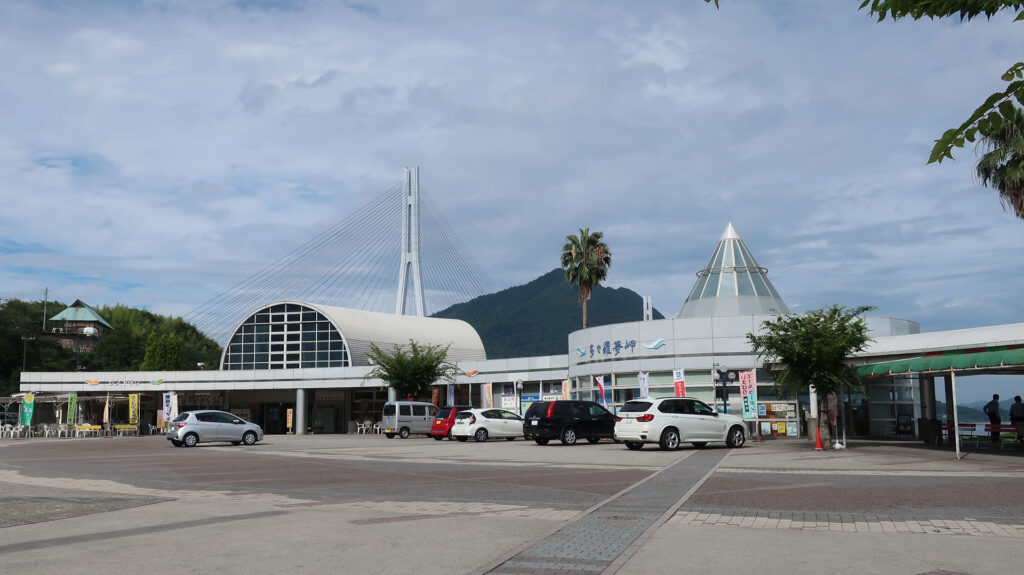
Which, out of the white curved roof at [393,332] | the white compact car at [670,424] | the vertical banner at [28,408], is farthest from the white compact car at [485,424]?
the vertical banner at [28,408]

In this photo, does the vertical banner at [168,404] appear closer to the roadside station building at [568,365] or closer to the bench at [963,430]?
the roadside station building at [568,365]

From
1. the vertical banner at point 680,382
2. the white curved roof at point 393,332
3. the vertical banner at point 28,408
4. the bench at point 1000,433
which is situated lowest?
the bench at point 1000,433

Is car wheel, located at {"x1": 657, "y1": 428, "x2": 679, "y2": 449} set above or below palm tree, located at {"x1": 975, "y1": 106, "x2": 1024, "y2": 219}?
below

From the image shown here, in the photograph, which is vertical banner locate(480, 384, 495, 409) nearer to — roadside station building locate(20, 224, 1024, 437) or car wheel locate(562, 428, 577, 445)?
roadside station building locate(20, 224, 1024, 437)

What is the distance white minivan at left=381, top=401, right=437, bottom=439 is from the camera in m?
39.9

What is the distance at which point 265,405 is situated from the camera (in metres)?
64.4

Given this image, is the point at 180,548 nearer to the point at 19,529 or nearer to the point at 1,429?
the point at 19,529

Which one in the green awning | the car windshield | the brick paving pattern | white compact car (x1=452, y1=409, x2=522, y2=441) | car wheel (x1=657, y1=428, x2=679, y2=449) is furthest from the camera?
white compact car (x1=452, y1=409, x2=522, y2=441)

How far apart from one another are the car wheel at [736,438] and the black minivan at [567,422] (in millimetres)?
5060

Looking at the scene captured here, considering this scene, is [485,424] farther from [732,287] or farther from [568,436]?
[732,287]

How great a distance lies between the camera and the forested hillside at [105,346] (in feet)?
276

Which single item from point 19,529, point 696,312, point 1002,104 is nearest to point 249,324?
point 696,312

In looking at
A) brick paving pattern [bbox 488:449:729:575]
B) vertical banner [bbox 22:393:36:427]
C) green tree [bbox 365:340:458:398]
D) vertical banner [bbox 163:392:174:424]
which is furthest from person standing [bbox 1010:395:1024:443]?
vertical banner [bbox 22:393:36:427]

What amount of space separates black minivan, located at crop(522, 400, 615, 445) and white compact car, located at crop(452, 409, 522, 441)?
4.08 m
